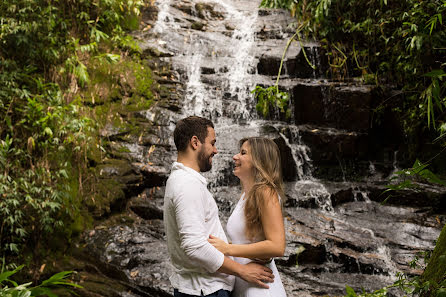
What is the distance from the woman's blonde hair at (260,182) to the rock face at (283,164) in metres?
Answer: 2.70

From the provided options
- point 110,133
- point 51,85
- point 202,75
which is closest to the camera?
point 51,85

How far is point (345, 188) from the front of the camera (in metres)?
7.20

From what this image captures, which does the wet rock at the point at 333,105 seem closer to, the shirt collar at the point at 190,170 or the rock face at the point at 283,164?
the rock face at the point at 283,164

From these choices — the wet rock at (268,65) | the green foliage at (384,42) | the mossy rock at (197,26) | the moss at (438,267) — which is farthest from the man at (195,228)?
the mossy rock at (197,26)

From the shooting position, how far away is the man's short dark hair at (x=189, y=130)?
2.12 metres

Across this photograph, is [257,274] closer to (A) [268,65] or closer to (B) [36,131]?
(B) [36,131]

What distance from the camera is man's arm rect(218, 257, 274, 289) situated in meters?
1.93

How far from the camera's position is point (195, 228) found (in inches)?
73.9

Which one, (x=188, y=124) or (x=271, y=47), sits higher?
(x=271, y=47)

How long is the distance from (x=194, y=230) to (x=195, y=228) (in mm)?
11

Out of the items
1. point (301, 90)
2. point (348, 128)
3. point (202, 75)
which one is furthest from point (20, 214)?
point (348, 128)

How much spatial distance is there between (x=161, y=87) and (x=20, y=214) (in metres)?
4.50

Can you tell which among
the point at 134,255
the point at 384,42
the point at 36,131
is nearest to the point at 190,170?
the point at 134,255

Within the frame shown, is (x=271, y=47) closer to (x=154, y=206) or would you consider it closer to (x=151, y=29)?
(x=151, y=29)
